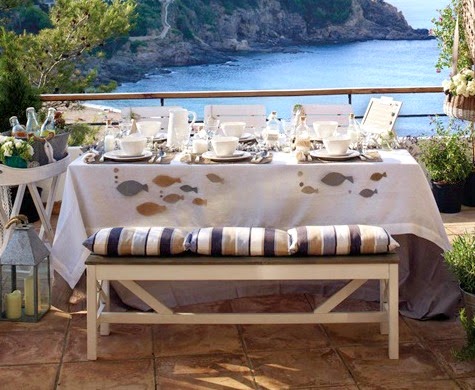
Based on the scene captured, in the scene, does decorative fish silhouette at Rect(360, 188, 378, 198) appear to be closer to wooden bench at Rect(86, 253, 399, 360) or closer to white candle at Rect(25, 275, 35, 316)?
wooden bench at Rect(86, 253, 399, 360)

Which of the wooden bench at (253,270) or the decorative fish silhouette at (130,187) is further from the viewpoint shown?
the decorative fish silhouette at (130,187)

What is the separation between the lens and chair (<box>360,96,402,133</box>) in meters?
3.94

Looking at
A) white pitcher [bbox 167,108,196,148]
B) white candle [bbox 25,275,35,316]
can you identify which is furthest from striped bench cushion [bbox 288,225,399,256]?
white candle [bbox 25,275,35,316]

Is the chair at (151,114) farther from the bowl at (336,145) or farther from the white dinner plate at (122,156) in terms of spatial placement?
the bowl at (336,145)

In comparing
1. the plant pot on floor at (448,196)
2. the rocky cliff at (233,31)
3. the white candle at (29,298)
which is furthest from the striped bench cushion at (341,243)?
the rocky cliff at (233,31)

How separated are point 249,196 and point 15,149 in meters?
1.15

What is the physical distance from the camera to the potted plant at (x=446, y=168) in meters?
4.90

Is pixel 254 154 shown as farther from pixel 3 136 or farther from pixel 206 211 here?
pixel 3 136

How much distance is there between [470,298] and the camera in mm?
2705

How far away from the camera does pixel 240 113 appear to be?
4215 millimetres

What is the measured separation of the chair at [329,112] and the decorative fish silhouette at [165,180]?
1.35m

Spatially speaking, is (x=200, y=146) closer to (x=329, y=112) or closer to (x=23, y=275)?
(x=23, y=275)

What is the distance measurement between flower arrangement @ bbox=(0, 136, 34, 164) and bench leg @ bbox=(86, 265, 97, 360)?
3.16ft

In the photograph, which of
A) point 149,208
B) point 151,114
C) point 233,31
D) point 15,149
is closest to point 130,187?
point 149,208
